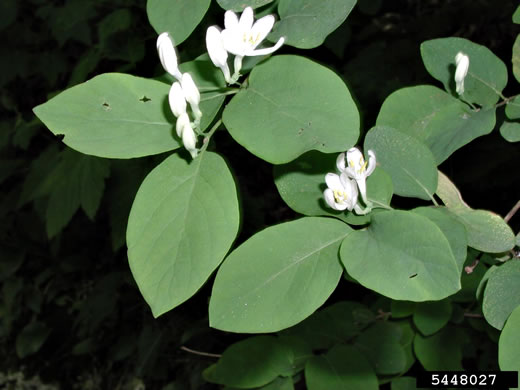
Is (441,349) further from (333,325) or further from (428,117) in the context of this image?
(428,117)

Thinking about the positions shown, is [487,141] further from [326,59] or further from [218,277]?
[218,277]

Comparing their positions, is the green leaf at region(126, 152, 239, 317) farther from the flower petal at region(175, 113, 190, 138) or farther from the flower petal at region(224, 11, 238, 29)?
the flower petal at region(224, 11, 238, 29)

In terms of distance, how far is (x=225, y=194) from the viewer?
0.70m

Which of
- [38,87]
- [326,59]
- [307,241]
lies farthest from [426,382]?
[38,87]

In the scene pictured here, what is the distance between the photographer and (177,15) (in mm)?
822

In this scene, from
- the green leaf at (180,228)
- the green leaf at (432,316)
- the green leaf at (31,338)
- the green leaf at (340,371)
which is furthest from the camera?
the green leaf at (31,338)

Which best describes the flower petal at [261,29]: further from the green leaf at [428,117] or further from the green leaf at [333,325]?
the green leaf at [333,325]

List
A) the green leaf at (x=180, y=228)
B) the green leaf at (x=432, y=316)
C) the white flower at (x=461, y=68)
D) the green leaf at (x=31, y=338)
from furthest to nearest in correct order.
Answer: the green leaf at (x=31, y=338) < the green leaf at (x=432, y=316) < the white flower at (x=461, y=68) < the green leaf at (x=180, y=228)

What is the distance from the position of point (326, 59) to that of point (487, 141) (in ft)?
2.75

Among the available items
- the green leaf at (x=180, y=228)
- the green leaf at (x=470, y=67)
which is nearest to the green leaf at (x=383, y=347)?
the green leaf at (x=470, y=67)

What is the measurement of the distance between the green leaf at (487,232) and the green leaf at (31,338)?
2.97m

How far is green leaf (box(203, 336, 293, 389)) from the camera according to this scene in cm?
124

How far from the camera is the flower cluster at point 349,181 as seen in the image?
2.54 feet

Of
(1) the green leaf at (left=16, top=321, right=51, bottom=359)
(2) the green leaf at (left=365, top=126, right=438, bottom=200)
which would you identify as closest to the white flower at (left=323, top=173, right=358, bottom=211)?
(2) the green leaf at (left=365, top=126, right=438, bottom=200)
